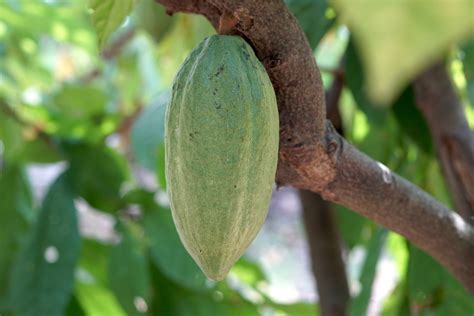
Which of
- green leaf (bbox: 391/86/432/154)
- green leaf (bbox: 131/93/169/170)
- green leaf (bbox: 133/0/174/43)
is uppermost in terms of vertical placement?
green leaf (bbox: 133/0/174/43)

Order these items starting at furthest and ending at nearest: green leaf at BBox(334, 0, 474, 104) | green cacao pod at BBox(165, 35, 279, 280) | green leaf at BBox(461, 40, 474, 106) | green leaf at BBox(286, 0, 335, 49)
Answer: green leaf at BBox(461, 40, 474, 106) < green leaf at BBox(286, 0, 335, 49) < green cacao pod at BBox(165, 35, 279, 280) < green leaf at BBox(334, 0, 474, 104)

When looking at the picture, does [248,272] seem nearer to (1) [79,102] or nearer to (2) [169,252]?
(2) [169,252]

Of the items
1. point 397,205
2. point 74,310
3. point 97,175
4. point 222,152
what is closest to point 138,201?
point 97,175

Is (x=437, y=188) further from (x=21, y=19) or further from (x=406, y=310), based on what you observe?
(x=21, y=19)

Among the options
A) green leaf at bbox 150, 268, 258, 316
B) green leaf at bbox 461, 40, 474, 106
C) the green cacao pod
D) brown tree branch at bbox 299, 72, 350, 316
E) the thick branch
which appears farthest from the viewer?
green leaf at bbox 150, 268, 258, 316

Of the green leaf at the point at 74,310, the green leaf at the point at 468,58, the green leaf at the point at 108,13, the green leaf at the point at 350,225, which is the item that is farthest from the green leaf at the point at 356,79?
the green leaf at the point at 74,310

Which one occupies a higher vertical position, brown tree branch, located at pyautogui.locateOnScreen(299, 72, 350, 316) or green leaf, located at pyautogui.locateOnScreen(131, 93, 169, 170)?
green leaf, located at pyautogui.locateOnScreen(131, 93, 169, 170)

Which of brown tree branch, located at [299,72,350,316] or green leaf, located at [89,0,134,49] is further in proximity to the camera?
brown tree branch, located at [299,72,350,316]

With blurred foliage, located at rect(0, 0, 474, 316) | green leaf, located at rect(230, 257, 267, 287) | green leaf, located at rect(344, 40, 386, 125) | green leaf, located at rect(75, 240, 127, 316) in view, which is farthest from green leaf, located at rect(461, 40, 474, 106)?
green leaf, located at rect(75, 240, 127, 316)

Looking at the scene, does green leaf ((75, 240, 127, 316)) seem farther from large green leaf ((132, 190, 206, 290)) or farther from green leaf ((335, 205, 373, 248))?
green leaf ((335, 205, 373, 248))
